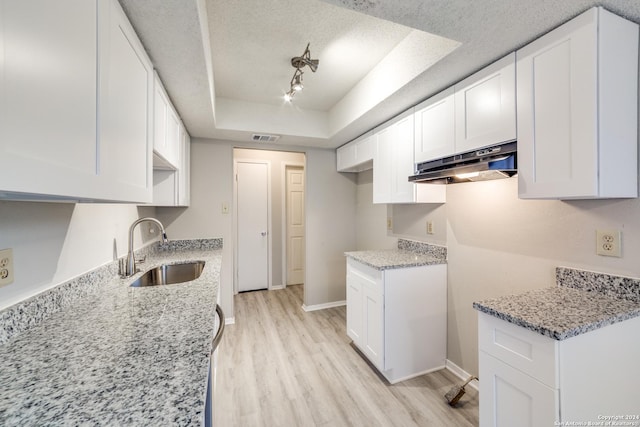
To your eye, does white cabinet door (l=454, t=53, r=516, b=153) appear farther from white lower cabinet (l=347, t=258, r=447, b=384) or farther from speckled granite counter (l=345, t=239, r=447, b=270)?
white lower cabinet (l=347, t=258, r=447, b=384)

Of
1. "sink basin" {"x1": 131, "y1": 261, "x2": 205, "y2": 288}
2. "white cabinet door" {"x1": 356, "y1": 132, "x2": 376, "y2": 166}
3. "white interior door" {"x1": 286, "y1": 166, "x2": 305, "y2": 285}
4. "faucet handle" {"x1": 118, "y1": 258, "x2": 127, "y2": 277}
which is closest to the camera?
"faucet handle" {"x1": 118, "y1": 258, "x2": 127, "y2": 277}

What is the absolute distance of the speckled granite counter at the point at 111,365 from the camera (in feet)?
1.75

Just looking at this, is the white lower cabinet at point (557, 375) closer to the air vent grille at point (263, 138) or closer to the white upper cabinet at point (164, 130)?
the white upper cabinet at point (164, 130)

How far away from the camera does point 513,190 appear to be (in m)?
1.67

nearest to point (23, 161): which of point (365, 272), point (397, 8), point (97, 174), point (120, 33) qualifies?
point (97, 174)

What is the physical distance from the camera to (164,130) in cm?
166

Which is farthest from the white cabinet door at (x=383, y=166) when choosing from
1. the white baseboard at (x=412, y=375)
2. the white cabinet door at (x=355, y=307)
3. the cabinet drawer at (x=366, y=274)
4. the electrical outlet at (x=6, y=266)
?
the electrical outlet at (x=6, y=266)

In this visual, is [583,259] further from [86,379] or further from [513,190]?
[86,379]

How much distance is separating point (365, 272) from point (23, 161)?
2042mm

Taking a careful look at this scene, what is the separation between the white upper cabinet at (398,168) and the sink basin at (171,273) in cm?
172

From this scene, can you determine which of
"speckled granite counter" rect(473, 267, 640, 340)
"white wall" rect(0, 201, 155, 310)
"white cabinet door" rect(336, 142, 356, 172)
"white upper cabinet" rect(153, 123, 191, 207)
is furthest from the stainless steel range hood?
"white wall" rect(0, 201, 155, 310)

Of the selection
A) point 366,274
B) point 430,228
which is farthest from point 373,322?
point 430,228

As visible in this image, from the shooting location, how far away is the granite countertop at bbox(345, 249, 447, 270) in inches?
79.2

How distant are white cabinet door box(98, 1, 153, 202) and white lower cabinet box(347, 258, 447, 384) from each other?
5.34 feet
